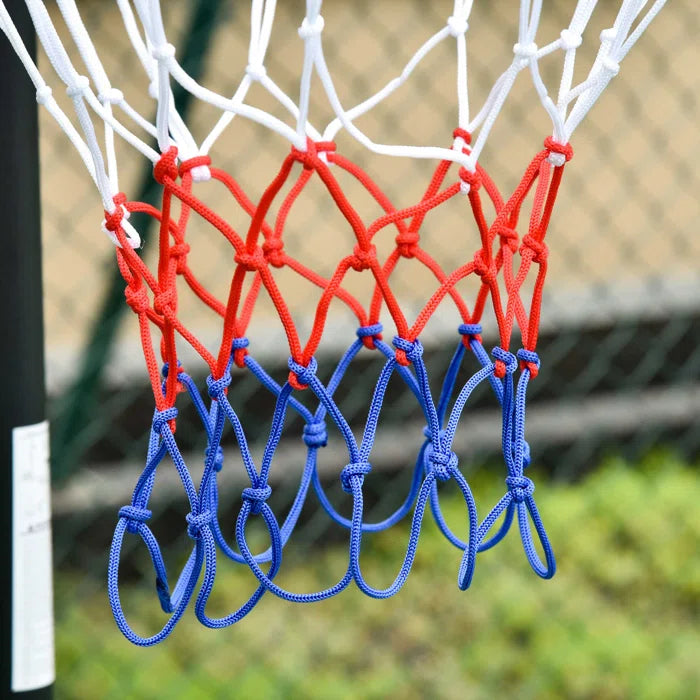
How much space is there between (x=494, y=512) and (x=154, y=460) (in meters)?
0.21

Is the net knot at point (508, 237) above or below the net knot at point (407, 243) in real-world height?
below

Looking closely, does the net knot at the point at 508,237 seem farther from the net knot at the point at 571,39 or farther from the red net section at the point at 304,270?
the net knot at the point at 571,39

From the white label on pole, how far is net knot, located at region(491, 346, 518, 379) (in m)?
0.33

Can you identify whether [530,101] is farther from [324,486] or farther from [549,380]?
[324,486]

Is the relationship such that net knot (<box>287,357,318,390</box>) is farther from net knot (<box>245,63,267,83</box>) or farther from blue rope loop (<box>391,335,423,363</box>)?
net knot (<box>245,63,267,83</box>)

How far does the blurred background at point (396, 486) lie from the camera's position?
55.8 inches

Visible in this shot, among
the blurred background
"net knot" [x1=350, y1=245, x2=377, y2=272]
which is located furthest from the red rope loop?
the blurred background

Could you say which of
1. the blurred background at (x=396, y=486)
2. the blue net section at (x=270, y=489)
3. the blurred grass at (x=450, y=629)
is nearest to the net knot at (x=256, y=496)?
the blue net section at (x=270, y=489)

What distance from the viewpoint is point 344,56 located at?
10.9 feet

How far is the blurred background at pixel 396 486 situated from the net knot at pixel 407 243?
0.52m

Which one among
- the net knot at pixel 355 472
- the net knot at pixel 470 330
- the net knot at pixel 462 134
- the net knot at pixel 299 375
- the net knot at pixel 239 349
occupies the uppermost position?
the net knot at pixel 462 134

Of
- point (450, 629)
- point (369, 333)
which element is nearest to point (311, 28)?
point (369, 333)

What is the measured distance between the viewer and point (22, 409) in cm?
75

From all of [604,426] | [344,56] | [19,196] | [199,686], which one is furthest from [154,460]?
[344,56]
